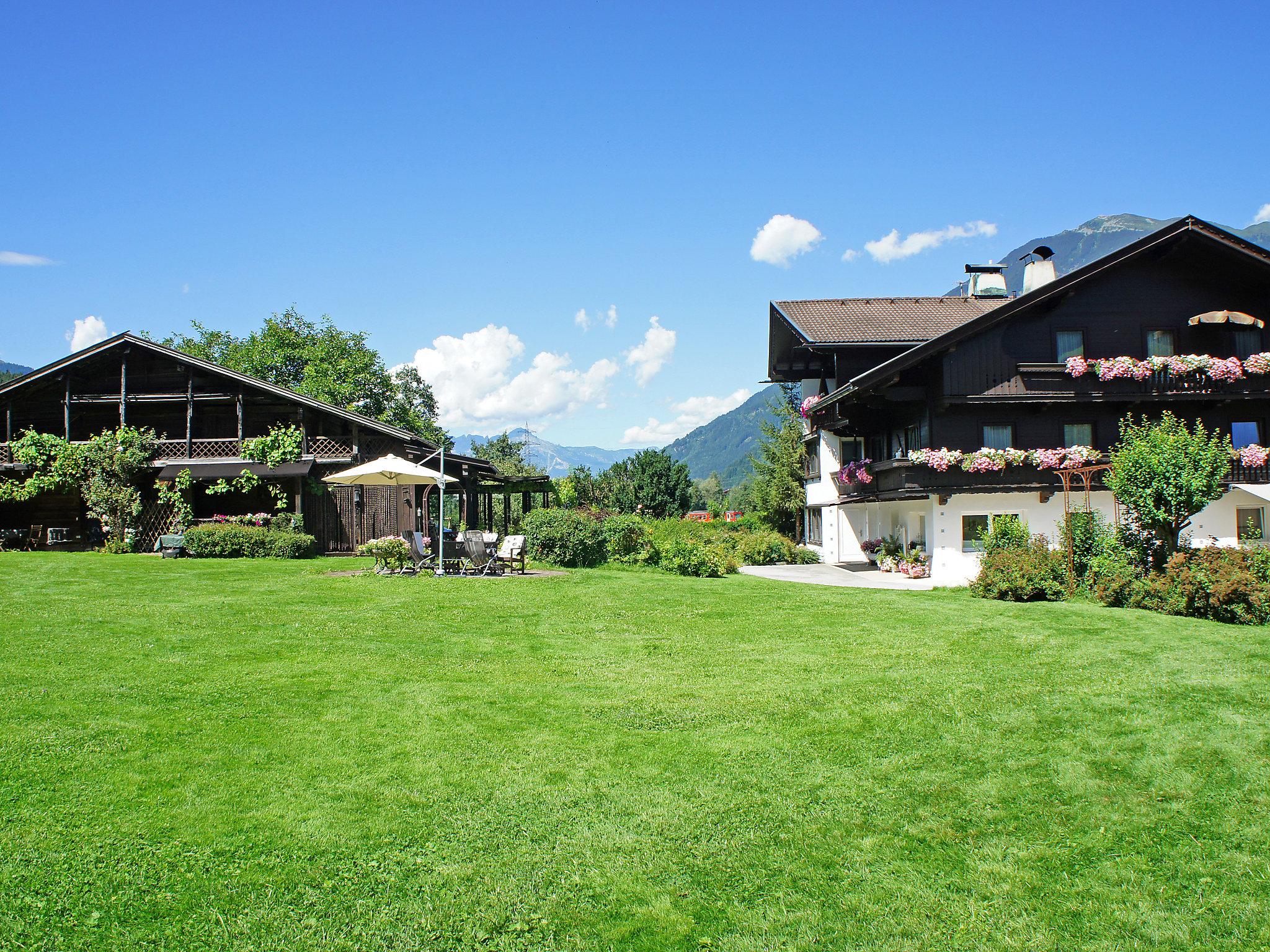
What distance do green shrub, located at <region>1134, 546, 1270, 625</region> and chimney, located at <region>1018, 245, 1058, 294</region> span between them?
17.3m

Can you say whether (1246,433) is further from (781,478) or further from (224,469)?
(224,469)

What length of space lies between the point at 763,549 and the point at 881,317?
887 cm

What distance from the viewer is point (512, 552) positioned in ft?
61.8

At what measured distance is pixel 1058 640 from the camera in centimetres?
1052

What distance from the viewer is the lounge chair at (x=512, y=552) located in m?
18.5

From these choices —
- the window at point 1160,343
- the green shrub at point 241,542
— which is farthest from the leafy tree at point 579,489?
the window at point 1160,343

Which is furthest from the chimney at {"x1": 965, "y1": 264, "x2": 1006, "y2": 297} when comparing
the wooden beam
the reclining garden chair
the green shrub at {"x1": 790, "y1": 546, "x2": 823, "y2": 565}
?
the reclining garden chair

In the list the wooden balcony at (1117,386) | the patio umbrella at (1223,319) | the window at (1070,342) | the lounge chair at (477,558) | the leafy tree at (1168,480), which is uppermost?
the patio umbrella at (1223,319)

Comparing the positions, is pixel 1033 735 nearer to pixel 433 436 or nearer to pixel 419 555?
pixel 419 555

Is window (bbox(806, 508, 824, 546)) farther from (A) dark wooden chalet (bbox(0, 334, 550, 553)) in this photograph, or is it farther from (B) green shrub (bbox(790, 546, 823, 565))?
(A) dark wooden chalet (bbox(0, 334, 550, 553))

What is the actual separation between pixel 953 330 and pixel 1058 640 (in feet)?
43.6

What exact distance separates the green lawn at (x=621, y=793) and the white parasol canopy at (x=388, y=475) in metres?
9.06

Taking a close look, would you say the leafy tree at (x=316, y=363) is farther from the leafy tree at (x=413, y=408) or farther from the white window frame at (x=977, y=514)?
the white window frame at (x=977, y=514)

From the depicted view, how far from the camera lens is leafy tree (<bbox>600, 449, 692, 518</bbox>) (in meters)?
46.4
